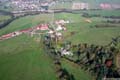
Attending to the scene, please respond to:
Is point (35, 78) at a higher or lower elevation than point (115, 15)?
lower

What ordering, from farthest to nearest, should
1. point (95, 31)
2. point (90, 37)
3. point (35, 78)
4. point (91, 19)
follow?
point (91, 19) < point (95, 31) < point (90, 37) < point (35, 78)

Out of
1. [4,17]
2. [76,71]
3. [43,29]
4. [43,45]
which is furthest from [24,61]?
[4,17]

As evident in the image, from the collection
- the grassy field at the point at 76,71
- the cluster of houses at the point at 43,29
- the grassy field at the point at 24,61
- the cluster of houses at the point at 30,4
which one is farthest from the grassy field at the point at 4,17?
the grassy field at the point at 76,71

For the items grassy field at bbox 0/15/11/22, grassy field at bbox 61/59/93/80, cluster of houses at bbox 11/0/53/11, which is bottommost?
grassy field at bbox 61/59/93/80

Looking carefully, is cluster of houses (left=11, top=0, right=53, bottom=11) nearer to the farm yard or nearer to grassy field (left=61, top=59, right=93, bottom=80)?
the farm yard

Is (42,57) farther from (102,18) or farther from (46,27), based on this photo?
(102,18)

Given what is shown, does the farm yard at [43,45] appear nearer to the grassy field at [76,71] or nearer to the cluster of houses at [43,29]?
the grassy field at [76,71]

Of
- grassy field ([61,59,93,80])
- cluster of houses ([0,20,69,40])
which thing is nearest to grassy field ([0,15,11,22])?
cluster of houses ([0,20,69,40])

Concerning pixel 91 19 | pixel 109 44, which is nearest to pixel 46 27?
pixel 91 19
